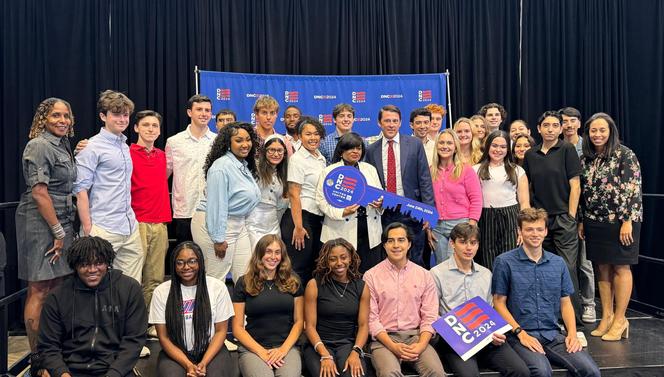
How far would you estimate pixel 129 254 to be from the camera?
11.5 feet

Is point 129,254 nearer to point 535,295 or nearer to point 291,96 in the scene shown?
point 535,295

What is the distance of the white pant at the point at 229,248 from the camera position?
11.5 feet

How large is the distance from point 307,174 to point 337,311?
3.19ft

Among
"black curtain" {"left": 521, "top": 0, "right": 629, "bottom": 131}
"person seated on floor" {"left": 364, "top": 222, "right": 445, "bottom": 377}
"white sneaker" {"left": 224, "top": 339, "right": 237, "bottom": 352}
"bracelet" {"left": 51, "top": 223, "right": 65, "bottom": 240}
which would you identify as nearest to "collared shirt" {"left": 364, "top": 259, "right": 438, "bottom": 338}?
"person seated on floor" {"left": 364, "top": 222, "right": 445, "bottom": 377}

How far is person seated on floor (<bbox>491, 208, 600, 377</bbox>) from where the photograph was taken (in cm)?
327

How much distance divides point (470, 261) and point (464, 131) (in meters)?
1.17

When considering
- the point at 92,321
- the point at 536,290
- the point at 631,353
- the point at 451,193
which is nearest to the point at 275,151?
the point at 451,193

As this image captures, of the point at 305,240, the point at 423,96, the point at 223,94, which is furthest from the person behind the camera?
the point at 423,96

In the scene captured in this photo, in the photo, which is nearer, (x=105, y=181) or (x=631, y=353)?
(x=105, y=181)

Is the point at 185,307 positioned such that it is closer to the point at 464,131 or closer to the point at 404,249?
the point at 404,249

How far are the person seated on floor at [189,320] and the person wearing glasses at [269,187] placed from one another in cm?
70

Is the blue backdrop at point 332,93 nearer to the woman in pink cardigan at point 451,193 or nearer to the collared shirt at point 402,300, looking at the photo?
the woman in pink cardigan at point 451,193

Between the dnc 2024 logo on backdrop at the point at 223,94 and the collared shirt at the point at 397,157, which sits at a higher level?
the dnc 2024 logo on backdrop at the point at 223,94

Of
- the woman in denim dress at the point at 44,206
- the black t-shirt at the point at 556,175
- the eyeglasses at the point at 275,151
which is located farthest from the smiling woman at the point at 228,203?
the black t-shirt at the point at 556,175
